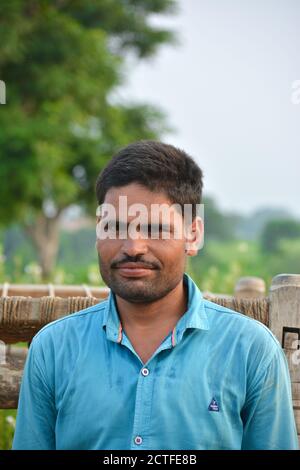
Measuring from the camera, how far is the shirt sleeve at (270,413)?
1556mm

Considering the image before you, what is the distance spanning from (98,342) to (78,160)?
56.5 ft

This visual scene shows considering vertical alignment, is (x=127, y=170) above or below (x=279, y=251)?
below

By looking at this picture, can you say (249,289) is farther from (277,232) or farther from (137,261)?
(277,232)

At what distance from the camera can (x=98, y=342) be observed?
5.30ft

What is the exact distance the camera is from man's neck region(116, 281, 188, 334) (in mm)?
1618

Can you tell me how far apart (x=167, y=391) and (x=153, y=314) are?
18 cm

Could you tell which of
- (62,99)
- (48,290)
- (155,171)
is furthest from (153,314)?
(62,99)

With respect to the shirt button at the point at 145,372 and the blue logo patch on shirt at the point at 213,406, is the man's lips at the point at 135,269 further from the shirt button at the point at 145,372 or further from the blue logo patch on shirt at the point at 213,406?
the blue logo patch on shirt at the point at 213,406

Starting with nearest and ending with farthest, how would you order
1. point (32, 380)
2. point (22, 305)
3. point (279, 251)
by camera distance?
point (32, 380) → point (22, 305) → point (279, 251)

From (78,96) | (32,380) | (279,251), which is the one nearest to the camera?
(32,380)

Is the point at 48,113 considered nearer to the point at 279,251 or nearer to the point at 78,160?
the point at 78,160

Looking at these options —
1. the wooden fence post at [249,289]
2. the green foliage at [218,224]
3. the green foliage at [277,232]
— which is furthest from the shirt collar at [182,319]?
the green foliage at [218,224]

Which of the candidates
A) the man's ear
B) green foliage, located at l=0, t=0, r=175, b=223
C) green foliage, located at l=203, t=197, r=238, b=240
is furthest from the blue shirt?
green foliage, located at l=203, t=197, r=238, b=240

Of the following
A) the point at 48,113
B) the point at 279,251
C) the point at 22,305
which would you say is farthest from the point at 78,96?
the point at 22,305
